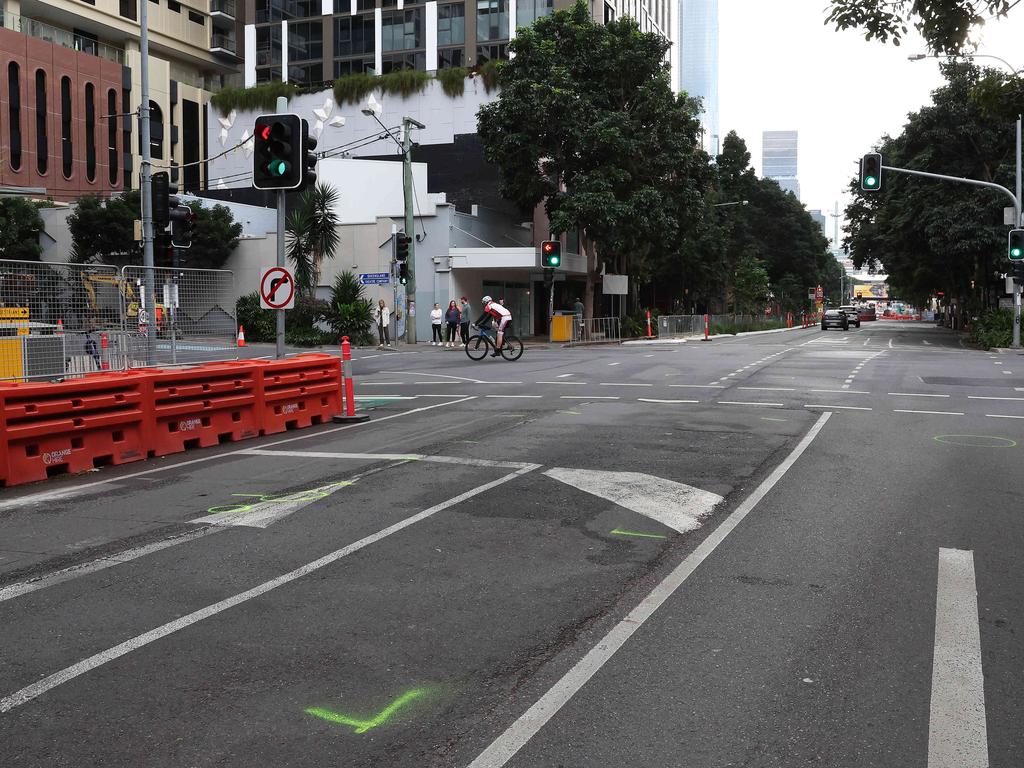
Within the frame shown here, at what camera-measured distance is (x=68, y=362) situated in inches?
412

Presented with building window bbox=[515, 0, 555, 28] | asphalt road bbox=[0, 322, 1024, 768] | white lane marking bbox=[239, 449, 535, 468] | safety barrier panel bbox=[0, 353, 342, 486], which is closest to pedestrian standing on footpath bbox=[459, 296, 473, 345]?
safety barrier panel bbox=[0, 353, 342, 486]

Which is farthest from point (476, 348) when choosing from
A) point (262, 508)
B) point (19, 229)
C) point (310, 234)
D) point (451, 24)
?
point (451, 24)

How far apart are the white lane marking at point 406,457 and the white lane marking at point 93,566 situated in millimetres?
3154

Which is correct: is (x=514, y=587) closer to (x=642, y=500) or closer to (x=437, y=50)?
(x=642, y=500)

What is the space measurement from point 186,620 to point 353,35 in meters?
64.3

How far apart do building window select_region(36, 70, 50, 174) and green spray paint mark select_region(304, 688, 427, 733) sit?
58.6 m

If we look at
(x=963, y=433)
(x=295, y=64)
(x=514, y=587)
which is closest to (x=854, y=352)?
(x=963, y=433)

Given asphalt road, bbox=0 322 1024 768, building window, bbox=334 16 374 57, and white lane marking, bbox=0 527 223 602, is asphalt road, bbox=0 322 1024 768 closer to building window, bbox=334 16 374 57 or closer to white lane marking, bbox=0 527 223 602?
white lane marking, bbox=0 527 223 602

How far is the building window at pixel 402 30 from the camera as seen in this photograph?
6159 centimetres

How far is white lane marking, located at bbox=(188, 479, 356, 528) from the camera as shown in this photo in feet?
23.7

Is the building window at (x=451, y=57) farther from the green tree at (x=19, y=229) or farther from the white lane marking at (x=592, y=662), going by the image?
the white lane marking at (x=592, y=662)

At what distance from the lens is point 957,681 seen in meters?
4.23

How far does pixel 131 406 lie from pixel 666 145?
→ 35022 mm

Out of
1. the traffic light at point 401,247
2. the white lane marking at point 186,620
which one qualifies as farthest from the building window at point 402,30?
the white lane marking at point 186,620
